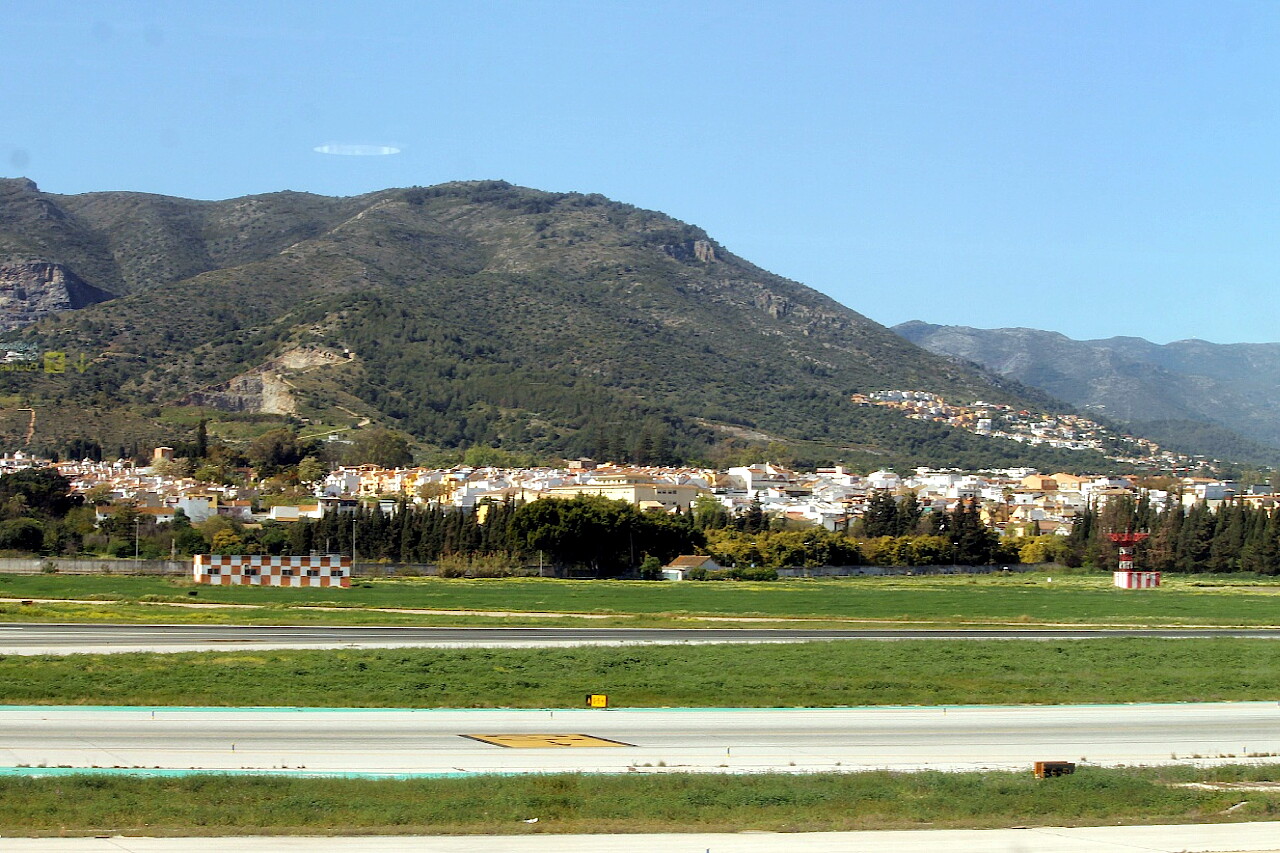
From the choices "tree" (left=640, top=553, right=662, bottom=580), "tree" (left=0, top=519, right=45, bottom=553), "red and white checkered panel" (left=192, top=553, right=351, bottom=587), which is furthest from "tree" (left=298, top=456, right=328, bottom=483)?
"red and white checkered panel" (left=192, top=553, right=351, bottom=587)

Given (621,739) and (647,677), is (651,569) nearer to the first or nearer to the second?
(647,677)

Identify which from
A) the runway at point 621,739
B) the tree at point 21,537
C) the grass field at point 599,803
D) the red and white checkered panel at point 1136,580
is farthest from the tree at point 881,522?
the grass field at point 599,803

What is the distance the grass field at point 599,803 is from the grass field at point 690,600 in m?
29.1

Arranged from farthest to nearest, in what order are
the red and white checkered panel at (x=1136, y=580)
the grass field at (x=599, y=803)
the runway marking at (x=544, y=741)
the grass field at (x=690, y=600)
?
1. the red and white checkered panel at (x=1136, y=580)
2. the grass field at (x=690, y=600)
3. the runway marking at (x=544, y=741)
4. the grass field at (x=599, y=803)

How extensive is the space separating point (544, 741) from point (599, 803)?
524 cm

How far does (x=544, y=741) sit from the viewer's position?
22453 millimetres

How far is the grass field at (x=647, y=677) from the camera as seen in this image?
2673 centimetres

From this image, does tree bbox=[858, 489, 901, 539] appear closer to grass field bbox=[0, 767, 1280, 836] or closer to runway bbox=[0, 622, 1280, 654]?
runway bbox=[0, 622, 1280, 654]

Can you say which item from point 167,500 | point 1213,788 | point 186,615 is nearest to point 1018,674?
point 1213,788

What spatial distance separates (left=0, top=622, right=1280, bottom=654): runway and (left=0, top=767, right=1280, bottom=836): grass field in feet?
57.2

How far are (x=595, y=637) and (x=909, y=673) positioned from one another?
1198 cm

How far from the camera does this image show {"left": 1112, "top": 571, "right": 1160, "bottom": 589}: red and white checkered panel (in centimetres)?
8419

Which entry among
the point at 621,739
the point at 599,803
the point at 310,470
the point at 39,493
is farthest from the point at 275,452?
the point at 599,803

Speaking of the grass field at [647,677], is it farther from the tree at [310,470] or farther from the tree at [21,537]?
the tree at [310,470]
